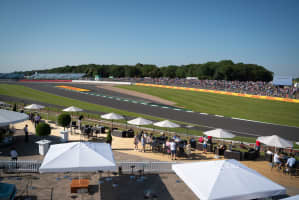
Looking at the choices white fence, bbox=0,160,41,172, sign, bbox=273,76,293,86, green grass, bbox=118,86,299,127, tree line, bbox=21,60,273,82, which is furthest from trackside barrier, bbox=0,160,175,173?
tree line, bbox=21,60,273,82

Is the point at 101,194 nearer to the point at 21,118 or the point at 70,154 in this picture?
the point at 70,154

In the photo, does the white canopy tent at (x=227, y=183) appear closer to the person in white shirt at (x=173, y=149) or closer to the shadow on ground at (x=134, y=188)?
the shadow on ground at (x=134, y=188)

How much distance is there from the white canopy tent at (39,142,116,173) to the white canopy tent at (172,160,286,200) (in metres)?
3.44

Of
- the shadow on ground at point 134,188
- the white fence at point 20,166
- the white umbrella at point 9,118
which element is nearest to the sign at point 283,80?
the shadow on ground at point 134,188

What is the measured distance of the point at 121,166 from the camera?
42.9ft

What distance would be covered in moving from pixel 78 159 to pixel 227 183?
234 inches

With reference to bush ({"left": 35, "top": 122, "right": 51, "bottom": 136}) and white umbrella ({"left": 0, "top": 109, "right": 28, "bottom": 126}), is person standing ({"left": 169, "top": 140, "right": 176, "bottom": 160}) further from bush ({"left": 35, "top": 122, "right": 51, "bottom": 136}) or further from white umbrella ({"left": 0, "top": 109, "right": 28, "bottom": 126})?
white umbrella ({"left": 0, "top": 109, "right": 28, "bottom": 126})

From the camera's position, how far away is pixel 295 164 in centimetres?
1480

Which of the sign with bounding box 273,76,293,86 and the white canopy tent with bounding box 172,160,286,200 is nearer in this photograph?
the white canopy tent with bounding box 172,160,286,200

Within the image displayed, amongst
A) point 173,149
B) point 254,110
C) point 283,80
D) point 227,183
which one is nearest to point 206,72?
point 283,80

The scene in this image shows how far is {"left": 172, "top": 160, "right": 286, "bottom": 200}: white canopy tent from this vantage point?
7.48 meters

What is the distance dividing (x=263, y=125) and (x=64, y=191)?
26.5m

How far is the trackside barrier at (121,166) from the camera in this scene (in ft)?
41.5

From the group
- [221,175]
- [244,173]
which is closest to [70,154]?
[221,175]
